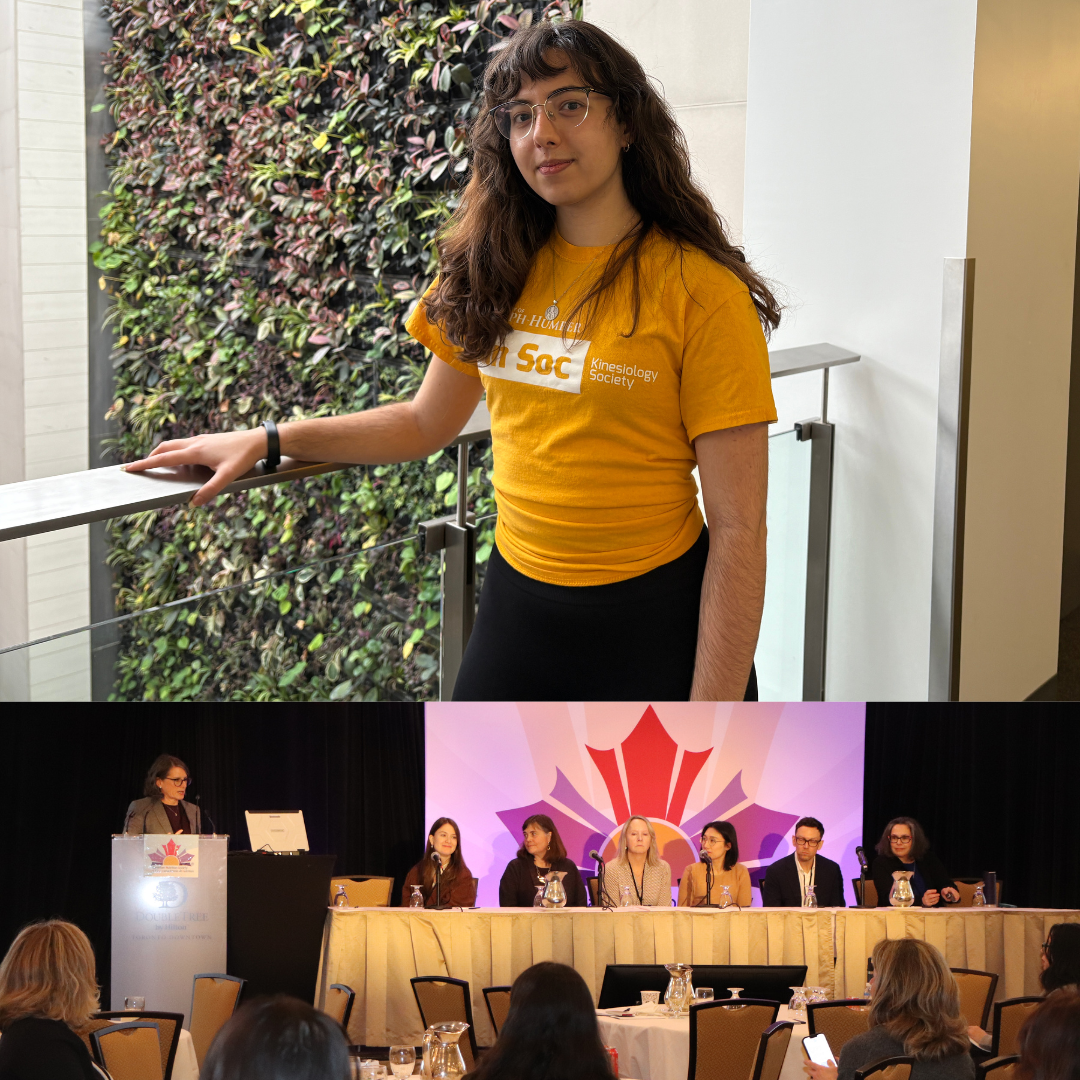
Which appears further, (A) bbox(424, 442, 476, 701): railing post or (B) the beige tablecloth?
(A) bbox(424, 442, 476, 701): railing post

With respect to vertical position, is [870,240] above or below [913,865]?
above

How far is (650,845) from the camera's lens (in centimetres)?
74

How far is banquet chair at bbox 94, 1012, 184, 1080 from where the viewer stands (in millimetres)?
682

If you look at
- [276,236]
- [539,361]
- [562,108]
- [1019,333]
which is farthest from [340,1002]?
[276,236]

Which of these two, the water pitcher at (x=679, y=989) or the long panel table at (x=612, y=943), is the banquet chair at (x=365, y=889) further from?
the water pitcher at (x=679, y=989)

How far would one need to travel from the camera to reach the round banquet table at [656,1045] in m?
0.67

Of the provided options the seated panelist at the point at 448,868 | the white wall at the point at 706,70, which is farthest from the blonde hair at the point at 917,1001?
the white wall at the point at 706,70

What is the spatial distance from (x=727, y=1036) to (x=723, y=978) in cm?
3

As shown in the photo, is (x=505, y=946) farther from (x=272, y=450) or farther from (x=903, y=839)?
(x=272, y=450)

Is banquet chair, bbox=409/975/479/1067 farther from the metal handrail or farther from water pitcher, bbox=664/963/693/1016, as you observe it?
the metal handrail

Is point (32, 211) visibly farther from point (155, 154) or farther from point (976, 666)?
point (976, 666)

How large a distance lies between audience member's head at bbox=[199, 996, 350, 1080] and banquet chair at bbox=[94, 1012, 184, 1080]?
39mm

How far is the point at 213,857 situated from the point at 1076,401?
3826mm

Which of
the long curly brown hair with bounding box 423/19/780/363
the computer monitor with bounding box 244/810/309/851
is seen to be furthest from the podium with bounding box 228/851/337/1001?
the long curly brown hair with bounding box 423/19/780/363
